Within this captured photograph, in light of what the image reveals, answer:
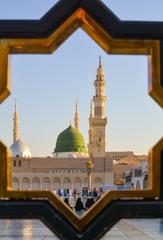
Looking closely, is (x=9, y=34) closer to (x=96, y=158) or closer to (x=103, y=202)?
(x=103, y=202)

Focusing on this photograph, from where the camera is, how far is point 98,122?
205ft

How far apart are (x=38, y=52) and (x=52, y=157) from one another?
5646 cm

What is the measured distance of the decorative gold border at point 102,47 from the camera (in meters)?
3.09

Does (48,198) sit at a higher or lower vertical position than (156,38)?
lower

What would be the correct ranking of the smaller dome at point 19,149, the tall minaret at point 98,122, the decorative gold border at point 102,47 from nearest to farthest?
1. the decorative gold border at point 102,47
2. the smaller dome at point 19,149
3. the tall minaret at point 98,122

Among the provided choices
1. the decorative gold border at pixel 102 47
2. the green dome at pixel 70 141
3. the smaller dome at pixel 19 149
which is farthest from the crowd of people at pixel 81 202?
the smaller dome at pixel 19 149

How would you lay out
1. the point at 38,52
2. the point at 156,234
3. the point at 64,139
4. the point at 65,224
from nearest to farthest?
1. the point at 65,224
2. the point at 38,52
3. the point at 156,234
4. the point at 64,139

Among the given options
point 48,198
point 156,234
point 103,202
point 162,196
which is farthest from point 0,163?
point 156,234

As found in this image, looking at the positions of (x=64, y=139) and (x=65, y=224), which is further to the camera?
(x=64, y=139)

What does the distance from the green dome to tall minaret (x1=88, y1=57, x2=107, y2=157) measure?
106 inches

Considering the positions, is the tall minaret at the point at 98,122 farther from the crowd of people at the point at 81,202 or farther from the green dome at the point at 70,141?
the crowd of people at the point at 81,202

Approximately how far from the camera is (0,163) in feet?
10.2

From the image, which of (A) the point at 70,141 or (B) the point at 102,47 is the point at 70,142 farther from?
(B) the point at 102,47

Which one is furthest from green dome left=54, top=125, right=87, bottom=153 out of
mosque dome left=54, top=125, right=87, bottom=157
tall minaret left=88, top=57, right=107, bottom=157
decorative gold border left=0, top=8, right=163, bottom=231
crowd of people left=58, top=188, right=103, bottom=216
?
decorative gold border left=0, top=8, right=163, bottom=231
